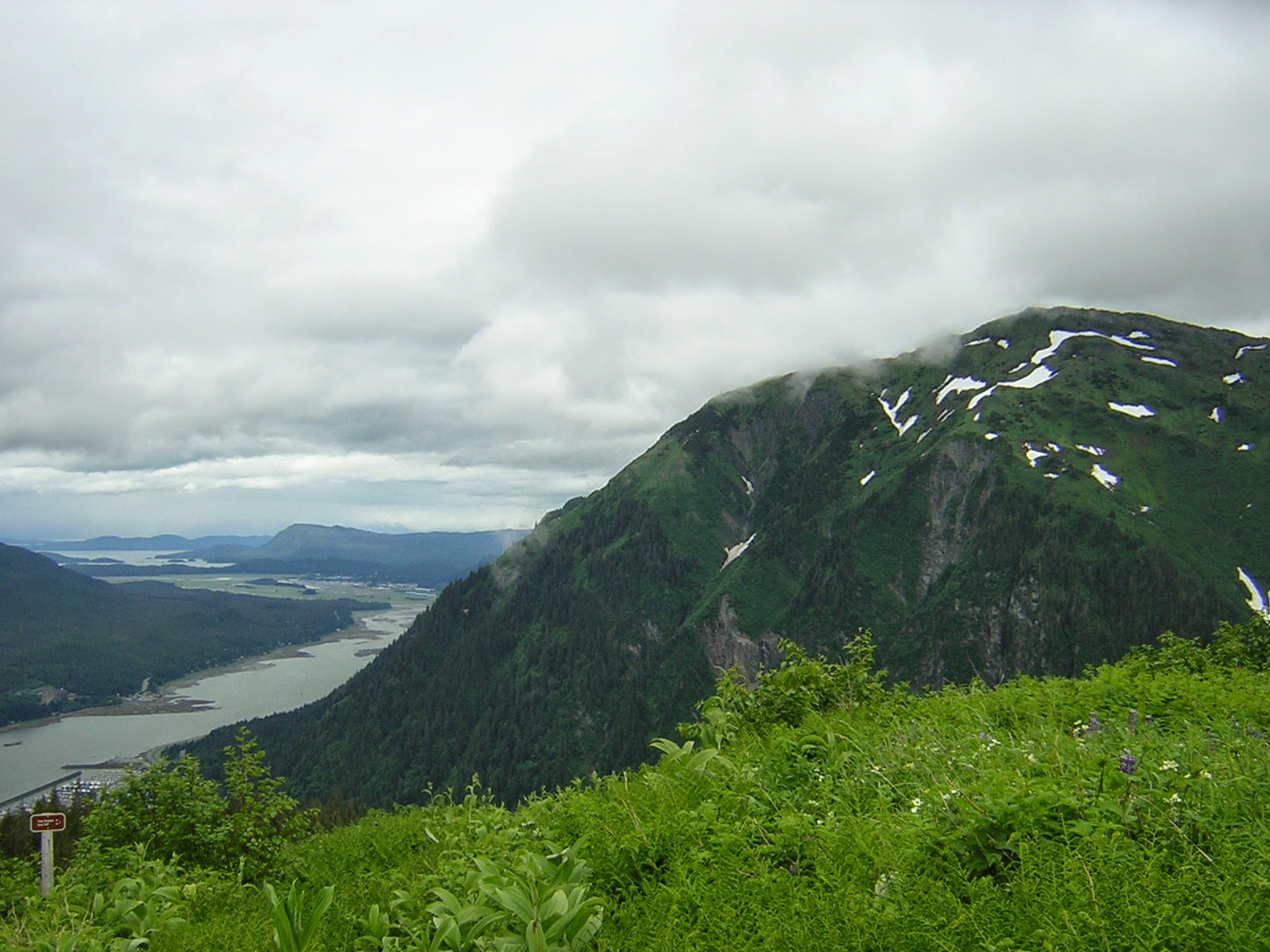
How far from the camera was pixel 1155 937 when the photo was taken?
149 inches

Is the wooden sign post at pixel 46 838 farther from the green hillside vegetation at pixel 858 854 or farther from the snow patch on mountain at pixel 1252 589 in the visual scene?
the snow patch on mountain at pixel 1252 589

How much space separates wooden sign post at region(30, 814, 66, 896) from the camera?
11.0 m

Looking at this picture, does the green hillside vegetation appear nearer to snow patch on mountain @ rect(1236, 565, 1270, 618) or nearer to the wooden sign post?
the wooden sign post

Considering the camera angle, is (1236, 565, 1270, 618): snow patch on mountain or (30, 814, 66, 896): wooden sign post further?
(1236, 565, 1270, 618): snow patch on mountain

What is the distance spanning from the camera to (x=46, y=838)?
12125 mm

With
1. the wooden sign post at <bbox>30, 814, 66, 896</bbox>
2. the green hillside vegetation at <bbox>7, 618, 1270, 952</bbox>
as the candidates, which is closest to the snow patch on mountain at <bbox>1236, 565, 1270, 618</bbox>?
the green hillside vegetation at <bbox>7, 618, 1270, 952</bbox>

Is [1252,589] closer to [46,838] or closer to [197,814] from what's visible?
[197,814]

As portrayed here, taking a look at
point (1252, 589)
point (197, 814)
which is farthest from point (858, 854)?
point (1252, 589)

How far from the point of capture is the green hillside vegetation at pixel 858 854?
14.3ft

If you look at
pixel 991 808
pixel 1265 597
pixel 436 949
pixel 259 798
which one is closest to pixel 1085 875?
pixel 991 808

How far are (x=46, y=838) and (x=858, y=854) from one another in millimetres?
13285

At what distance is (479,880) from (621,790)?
8.80ft

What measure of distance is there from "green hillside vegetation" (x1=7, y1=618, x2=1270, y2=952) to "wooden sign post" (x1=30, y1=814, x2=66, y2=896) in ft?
2.83

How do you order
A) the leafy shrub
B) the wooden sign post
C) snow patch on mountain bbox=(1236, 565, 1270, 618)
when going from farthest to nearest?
1. snow patch on mountain bbox=(1236, 565, 1270, 618)
2. the leafy shrub
3. the wooden sign post
